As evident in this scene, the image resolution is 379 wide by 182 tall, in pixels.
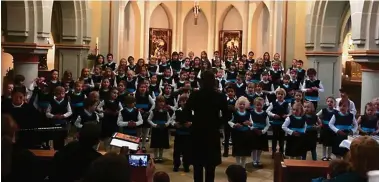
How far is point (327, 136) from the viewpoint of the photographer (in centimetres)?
838

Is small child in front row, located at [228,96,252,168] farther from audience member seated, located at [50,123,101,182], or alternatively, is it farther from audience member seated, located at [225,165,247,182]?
audience member seated, located at [50,123,101,182]

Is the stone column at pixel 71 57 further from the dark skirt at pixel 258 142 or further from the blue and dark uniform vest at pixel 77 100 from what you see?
the dark skirt at pixel 258 142

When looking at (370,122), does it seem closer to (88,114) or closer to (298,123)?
(298,123)

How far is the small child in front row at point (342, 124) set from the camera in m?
7.84

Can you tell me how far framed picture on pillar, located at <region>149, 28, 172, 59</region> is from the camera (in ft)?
58.1

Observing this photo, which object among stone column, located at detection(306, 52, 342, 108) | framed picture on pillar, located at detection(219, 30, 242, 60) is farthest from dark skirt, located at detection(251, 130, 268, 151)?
framed picture on pillar, located at detection(219, 30, 242, 60)

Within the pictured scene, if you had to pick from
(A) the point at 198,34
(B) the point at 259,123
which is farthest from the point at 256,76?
(A) the point at 198,34

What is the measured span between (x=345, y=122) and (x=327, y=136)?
556mm

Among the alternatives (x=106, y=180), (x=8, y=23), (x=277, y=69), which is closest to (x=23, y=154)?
(x=106, y=180)

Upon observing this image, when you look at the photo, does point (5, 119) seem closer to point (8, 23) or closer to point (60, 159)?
point (60, 159)

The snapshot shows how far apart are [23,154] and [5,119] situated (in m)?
0.93

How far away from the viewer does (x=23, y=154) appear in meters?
3.28

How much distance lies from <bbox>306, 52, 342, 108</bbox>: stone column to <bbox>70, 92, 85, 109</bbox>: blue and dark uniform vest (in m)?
6.44

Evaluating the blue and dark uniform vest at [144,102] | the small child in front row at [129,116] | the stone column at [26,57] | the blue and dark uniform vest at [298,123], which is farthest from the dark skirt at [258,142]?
the stone column at [26,57]
